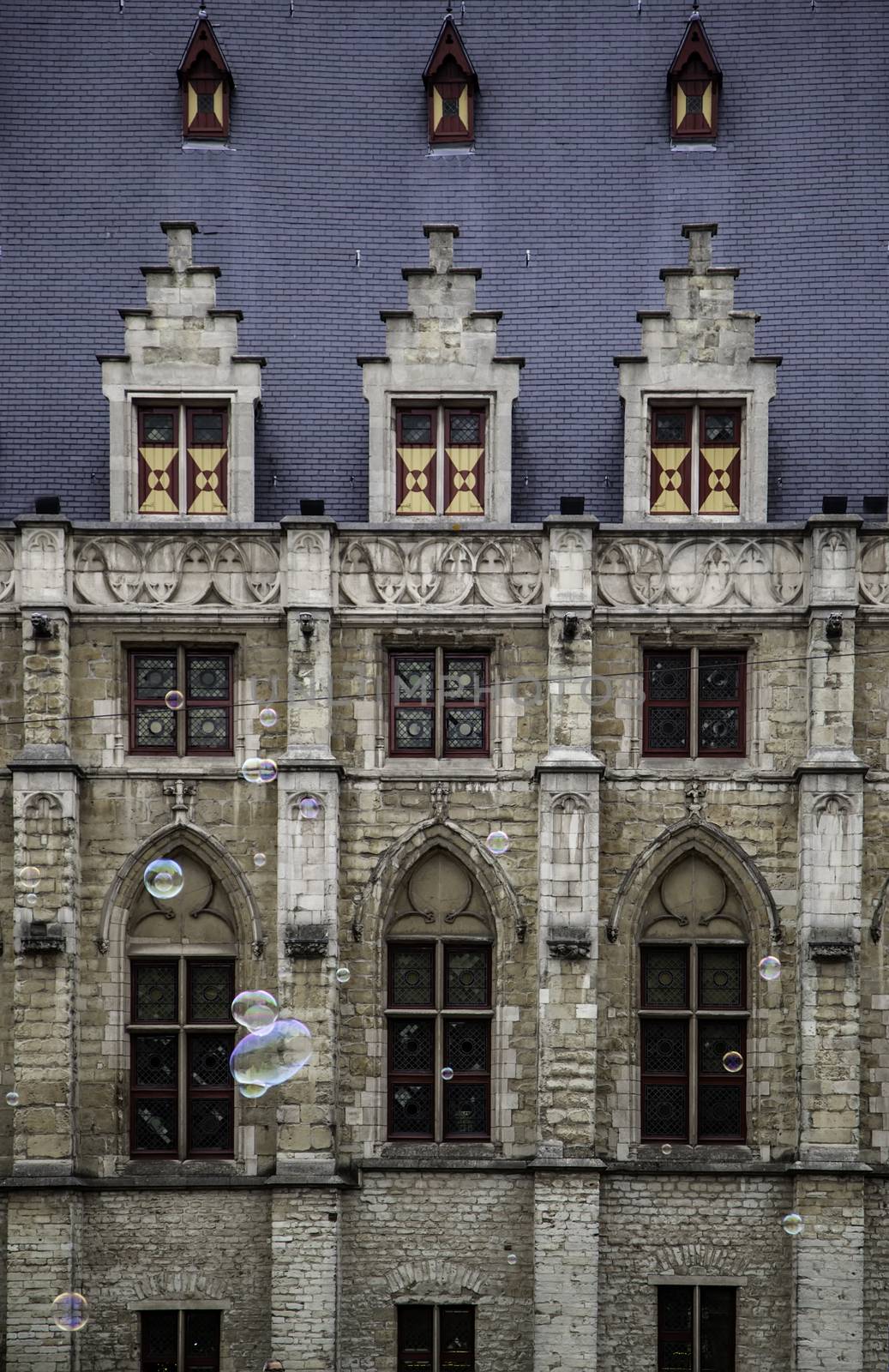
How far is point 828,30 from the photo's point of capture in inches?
1356

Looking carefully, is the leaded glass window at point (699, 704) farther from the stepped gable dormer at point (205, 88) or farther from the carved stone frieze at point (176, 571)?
the stepped gable dormer at point (205, 88)

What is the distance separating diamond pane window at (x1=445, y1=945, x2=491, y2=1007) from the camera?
29172 mm

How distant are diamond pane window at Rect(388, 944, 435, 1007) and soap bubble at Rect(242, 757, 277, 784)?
10.0 ft

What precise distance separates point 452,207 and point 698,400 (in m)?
6.22

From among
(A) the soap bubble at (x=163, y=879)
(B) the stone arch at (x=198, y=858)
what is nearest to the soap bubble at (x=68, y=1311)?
(B) the stone arch at (x=198, y=858)

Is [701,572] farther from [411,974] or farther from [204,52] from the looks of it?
[204,52]

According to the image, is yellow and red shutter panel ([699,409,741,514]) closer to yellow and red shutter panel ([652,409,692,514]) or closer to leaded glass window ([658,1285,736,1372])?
yellow and red shutter panel ([652,409,692,514])

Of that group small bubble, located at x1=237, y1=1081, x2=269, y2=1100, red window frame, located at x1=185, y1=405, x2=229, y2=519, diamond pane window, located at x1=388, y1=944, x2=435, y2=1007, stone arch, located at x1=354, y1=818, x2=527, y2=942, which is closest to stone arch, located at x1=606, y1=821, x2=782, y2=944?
stone arch, located at x1=354, y1=818, x2=527, y2=942

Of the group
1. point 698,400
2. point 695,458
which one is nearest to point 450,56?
point 698,400

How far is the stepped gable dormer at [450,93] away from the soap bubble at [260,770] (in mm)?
11631

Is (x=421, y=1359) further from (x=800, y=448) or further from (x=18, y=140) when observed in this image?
(x=18, y=140)

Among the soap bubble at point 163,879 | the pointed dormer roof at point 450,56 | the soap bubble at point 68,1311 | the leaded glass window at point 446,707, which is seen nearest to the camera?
the soap bubble at point 68,1311

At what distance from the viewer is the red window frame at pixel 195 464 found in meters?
29.9

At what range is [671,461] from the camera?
29922mm
